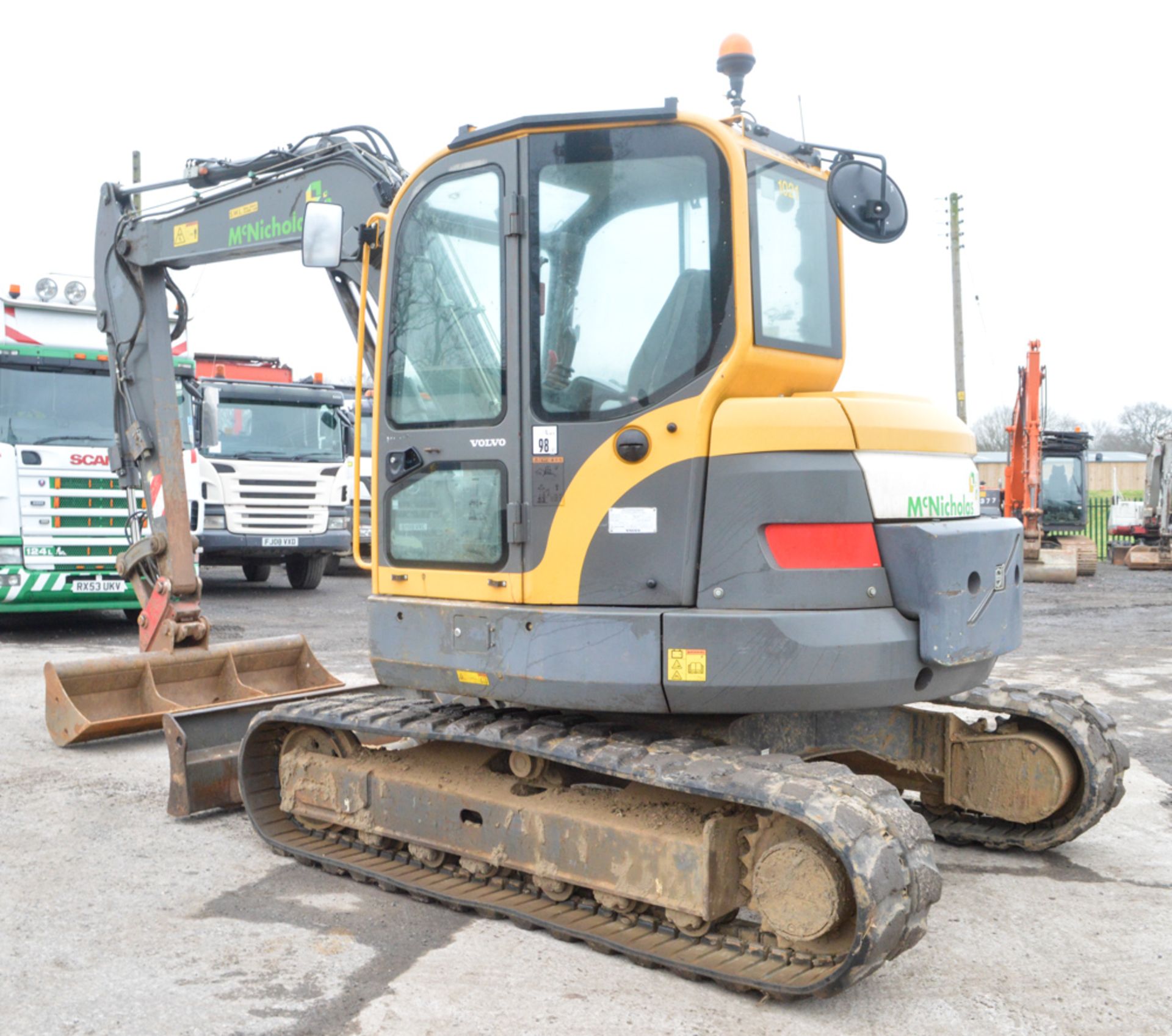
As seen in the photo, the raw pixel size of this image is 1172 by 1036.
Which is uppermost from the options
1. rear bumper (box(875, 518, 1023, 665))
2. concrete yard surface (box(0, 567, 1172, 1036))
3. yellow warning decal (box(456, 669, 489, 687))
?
rear bumper (box(875, 518, 1023, 665))

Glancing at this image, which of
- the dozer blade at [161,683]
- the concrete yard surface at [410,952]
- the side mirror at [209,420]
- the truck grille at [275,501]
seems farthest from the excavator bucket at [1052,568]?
the dozer blade at [161,683]

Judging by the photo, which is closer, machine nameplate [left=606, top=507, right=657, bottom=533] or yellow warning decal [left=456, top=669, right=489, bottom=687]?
machine nameplate [left=606, top=507, right=657, bottom=533]

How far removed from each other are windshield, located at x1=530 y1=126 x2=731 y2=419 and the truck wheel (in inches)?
522

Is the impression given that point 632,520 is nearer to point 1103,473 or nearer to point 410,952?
point 410,952

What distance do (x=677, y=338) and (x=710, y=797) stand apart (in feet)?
5.17

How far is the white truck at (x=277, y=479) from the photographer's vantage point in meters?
15.7

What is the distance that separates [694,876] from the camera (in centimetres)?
398

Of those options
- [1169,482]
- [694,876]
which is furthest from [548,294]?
[1169,482]

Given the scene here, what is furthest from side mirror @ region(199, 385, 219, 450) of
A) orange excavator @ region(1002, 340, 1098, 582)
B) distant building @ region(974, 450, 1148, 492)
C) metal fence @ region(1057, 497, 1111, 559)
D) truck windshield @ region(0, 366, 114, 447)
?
distant building @ region(974, 450, 1148, 492)

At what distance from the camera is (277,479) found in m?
16.0

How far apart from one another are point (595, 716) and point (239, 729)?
237 cm

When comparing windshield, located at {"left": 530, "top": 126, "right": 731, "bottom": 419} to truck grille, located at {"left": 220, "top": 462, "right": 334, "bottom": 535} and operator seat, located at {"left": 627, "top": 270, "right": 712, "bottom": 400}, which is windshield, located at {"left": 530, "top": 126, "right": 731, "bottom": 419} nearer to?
operator seat, located at {"left": 627, "top": 270, "right": 712, "bottom": 400}

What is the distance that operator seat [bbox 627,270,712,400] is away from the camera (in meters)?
4.12

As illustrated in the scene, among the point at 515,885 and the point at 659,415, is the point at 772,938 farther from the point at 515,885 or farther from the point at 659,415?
the point at 659,415
